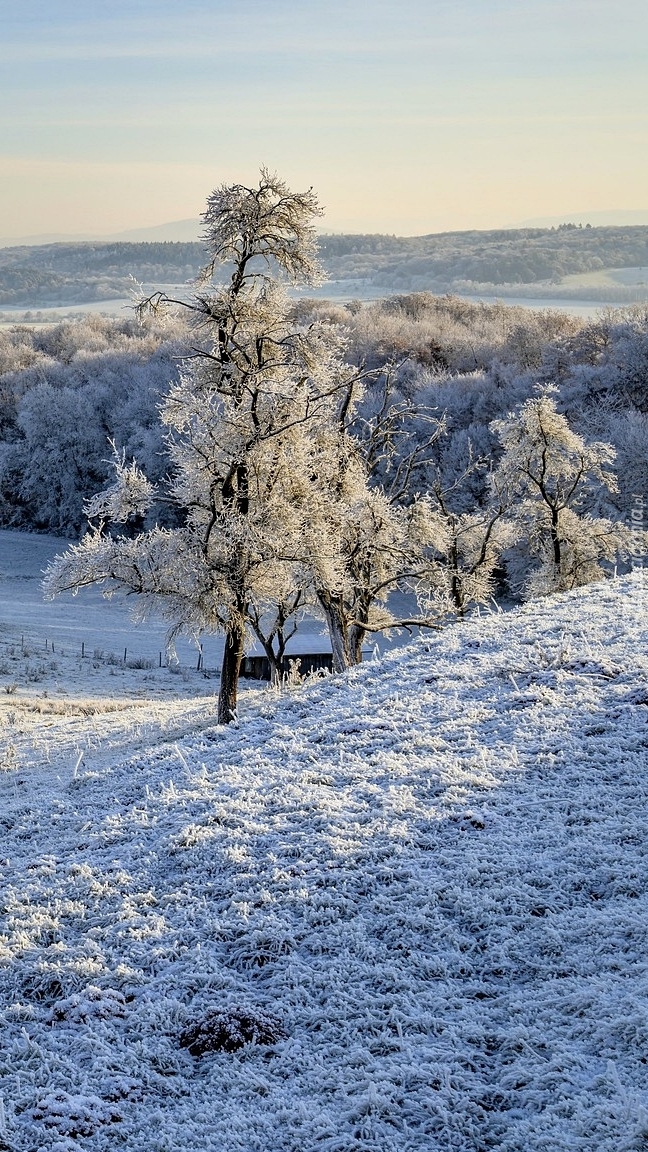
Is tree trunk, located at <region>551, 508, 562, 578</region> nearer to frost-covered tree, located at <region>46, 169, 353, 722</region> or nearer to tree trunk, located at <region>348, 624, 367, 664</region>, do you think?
tree trunk, located at <region>348, 624, 367, 664</region>

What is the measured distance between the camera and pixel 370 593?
77.2 ft

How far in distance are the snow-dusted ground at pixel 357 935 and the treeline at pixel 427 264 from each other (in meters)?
121

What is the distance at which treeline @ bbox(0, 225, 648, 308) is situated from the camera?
493 ft

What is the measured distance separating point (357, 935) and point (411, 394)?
6922 centimetres

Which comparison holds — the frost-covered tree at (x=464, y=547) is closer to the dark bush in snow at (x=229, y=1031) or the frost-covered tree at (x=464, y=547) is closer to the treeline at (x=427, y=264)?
the dark bush in snow at (x=229, y=1031)

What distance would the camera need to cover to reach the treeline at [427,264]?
150 meters

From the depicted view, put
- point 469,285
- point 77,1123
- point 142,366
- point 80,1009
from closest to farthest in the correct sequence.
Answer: point 77,1123
point 80,1009
point 142,366
point 469,285

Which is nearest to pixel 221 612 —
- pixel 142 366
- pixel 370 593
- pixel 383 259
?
pixel 370 593

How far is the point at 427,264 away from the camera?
169250 millimetres

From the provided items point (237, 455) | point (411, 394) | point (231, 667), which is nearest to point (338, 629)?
point (231, 667)

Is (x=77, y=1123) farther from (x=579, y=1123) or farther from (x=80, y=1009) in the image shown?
(x=579, y=1123)

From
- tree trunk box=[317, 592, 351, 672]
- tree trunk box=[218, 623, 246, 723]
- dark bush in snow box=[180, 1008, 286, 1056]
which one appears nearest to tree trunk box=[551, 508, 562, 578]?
tree trunk box=[317, 592, 351, 672]

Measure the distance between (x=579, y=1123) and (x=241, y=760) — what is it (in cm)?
675

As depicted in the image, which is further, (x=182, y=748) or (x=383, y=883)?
(x=182, y=748)
